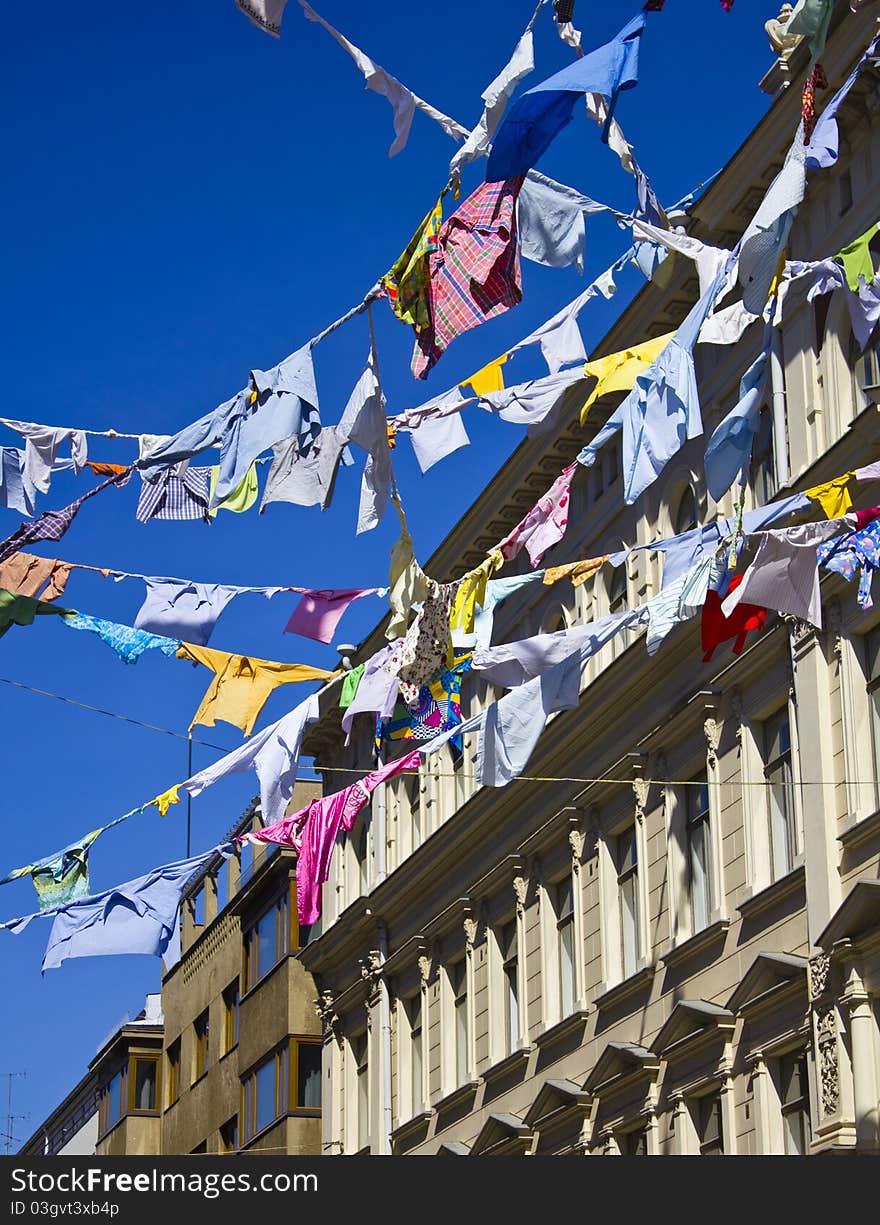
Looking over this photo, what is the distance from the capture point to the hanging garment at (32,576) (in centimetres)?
2014

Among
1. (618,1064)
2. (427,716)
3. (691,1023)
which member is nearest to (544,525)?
(427,716)

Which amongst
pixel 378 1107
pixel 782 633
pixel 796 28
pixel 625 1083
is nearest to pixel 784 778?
pixel 782 633

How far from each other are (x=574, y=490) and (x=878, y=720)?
954 centimetres

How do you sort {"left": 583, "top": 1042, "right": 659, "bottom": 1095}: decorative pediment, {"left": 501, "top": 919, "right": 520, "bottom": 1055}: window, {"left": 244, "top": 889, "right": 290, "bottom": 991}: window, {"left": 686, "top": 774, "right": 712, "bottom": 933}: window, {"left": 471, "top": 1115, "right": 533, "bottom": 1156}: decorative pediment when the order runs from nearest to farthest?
{"left": 583, "top": 1042, "right": 659, "bottom": 1095}: decorative pediment → {"left": 686, "top": 774, "right": 712, "bottom": 933}: window → {"left": 471, "top": 1115, "right": 533, "bottom": 1156}: decorative pediment → {"left": 501, "top": 919, "right": 520, "bottom": 1055}: window → {"left": 244, "top": 889, "right": 290, "bottom": 991}: window

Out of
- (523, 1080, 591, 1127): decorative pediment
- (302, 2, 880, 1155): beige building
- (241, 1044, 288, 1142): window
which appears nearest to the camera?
(302, 2, 880, 1155): beige building

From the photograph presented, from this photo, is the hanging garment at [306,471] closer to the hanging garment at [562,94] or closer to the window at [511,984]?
the hanging garment at [562,94]

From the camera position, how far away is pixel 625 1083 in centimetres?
2555

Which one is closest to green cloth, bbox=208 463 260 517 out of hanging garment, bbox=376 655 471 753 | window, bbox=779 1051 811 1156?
hanging garment, bbox=376 655 471 753

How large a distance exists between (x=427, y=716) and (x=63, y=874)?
4.52 metres

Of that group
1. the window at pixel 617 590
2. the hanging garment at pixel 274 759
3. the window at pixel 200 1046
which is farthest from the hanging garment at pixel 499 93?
the window at pixel 200 1046

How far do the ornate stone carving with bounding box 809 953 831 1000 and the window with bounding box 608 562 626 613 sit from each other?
7.90 metres

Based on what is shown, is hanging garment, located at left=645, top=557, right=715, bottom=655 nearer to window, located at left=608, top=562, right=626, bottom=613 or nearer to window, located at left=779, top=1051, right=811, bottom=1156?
window, located at left=779, top=1051, right=811, bottom=1156

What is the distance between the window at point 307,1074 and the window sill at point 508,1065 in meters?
9.31

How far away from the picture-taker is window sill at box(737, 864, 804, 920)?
22361 mm
